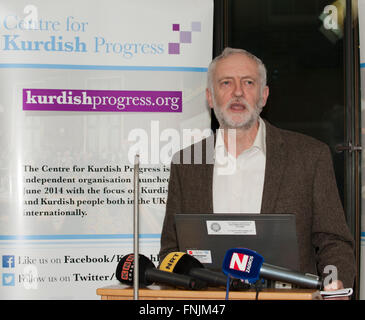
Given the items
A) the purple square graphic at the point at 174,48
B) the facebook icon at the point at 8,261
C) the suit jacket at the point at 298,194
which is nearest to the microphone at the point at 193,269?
the suit jacket at the point at 298,194

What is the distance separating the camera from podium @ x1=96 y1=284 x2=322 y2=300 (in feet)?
5.44

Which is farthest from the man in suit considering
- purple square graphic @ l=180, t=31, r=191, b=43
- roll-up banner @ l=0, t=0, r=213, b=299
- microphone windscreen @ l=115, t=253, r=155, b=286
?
microphone windscreen @ l=115, t=253, r=155, b=286

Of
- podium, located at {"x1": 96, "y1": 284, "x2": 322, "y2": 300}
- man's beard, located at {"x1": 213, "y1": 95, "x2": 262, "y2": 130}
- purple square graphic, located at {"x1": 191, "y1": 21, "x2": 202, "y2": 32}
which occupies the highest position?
purple square graphic, located at {"x1": 191, "y1": 21, "x2": 202, "y2": 32}

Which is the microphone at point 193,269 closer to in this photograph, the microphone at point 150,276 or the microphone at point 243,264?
the microphone at point 150,276

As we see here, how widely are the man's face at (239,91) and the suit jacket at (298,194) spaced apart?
14cm

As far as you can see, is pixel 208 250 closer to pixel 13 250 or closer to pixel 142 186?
pixel 142 186

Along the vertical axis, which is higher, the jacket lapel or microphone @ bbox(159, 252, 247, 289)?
the jacket lapel

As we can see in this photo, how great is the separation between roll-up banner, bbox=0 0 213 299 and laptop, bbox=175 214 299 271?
150 cm

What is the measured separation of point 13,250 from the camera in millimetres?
3277

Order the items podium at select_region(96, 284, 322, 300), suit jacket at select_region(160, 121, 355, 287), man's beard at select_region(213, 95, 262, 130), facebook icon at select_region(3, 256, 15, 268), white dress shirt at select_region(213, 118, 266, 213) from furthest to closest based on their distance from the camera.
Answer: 1. facebook icon at select_region(3, 256, 15, 268)
2. man's beard at select_region(213, 95, 262, 130)
3. white dress shirt at select_region(213, 118, 266, 213)
4. suit jacket at select_region(160, 121, 355, 287)
5. podium at select_region(96, 284, 322, 300)

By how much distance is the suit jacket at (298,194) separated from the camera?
250 centimetres

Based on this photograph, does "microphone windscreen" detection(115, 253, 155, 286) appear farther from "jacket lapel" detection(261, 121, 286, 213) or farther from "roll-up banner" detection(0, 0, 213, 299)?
"roll-up banner" detection(0, 0, 213, 299)

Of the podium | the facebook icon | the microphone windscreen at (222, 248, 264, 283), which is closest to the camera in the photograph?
the microphone windscreen at (222, 248, 264, 283)
